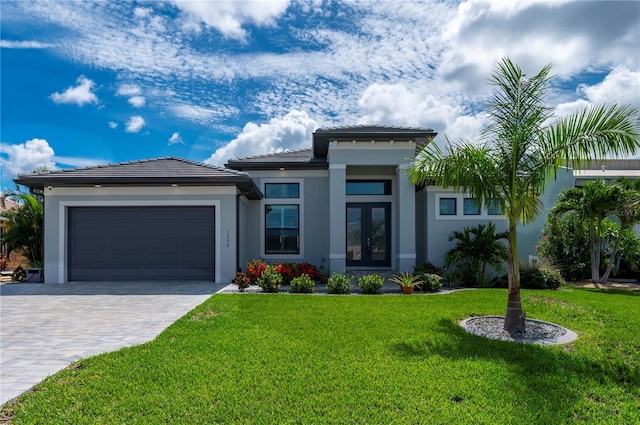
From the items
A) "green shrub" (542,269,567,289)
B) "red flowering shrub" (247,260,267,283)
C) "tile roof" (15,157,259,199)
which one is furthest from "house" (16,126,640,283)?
"green shrub" (542,269,567,289)

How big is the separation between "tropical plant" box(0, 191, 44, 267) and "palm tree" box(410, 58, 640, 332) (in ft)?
50.0

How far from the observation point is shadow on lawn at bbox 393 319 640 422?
12.6ft

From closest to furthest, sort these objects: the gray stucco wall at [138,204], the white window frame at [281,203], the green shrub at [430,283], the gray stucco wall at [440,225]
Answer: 1. the green shrub at [430,283]
2. the gray stucco wall at [138,204]
3. the gray stucco wall at [440,225]
4. the white window frame at [281,203]

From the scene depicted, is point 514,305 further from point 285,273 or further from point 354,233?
point 354,233

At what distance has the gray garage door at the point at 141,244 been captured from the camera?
12.9m

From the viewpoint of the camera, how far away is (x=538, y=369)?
4.70 m

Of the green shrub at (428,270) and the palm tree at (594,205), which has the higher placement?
the palm tree at (594,205)

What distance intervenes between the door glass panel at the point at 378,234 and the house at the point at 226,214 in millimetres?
572

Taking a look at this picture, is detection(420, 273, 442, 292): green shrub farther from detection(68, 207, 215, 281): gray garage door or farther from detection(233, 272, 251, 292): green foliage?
detection(68, 207, 215, 281): gray garage door

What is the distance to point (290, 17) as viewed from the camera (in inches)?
426

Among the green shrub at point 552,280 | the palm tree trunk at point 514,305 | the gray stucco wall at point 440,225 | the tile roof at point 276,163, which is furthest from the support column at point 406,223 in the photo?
the palm tree trunk at point 514,305

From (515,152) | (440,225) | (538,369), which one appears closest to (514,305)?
(538,369)

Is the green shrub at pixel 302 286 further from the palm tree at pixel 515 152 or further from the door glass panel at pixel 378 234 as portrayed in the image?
the palm tree at pixel 515 152

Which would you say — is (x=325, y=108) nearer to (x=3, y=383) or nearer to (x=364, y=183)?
(x=364, y=183)
